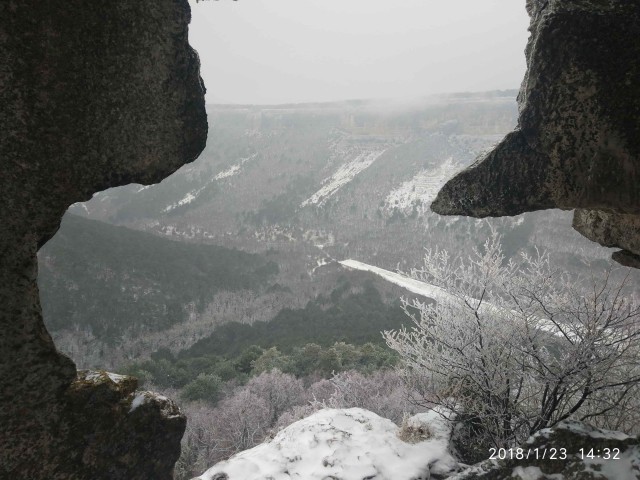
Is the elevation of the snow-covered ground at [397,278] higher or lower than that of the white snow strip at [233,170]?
lower

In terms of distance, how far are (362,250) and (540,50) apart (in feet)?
318

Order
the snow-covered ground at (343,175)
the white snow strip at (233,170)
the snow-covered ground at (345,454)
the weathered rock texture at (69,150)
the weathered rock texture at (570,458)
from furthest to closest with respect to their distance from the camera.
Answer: the white snow strip at (233,170) → the snow-covered ground at (343,175) → the snow-covered ground at (345,454) → the weathered rock texture at (570,458) → the weathered rock texture at (69,150)

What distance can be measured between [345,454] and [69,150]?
7.99 meters

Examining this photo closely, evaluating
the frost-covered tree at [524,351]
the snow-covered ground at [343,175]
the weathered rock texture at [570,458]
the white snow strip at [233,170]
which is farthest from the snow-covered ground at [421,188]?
the weathered rock texture at [570,458]

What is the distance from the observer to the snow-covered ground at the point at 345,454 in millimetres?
8031

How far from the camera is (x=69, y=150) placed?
11.7 ft

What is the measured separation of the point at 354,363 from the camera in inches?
1319

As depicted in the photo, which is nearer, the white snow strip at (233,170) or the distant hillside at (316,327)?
the distant hillside at (316,327)

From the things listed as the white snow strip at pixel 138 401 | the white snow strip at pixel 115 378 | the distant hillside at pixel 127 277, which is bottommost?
the distant hillside at pixel 127 277

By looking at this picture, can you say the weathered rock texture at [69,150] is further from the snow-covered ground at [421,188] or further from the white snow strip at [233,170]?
the white snow strip at [233,170]

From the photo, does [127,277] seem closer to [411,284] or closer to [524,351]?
[411,284]

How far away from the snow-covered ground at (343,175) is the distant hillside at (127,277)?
51936mm

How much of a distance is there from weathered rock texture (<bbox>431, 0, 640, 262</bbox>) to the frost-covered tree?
279 cm

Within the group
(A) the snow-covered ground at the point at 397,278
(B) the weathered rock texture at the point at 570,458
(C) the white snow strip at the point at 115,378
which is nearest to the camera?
(C) the white snow strip at the point at 115,378
